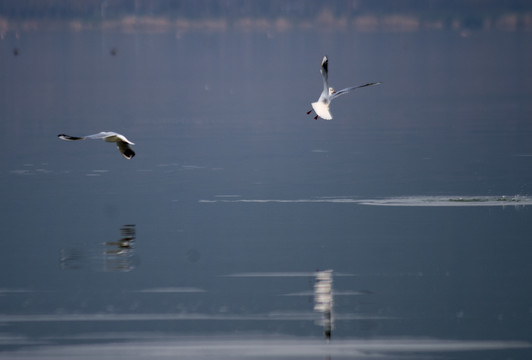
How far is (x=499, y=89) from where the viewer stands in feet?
188

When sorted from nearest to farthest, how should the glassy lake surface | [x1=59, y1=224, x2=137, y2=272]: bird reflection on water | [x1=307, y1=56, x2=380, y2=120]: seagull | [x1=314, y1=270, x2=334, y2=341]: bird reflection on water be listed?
the glassy lake surface
[x1=314, y1=270, x2=334, y2=341]: bird reflection on water
[x1=59, y1=224, x2=137, y2=272]: bird reflection on water
[x1=307, y1=56, x2=380, y2=120]: seagull

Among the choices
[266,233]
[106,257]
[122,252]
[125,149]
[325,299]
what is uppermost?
[125,149]

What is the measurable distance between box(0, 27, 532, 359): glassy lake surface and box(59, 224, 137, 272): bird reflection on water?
5cm

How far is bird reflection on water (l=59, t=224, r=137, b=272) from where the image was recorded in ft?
60.9

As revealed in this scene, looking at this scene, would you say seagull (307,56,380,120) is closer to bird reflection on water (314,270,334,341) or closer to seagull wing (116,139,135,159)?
seagull wing (116,139,135,159)

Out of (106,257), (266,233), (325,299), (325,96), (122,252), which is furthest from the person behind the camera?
(325,96)

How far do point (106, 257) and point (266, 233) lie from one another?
109 inches

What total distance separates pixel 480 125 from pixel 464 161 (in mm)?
9939

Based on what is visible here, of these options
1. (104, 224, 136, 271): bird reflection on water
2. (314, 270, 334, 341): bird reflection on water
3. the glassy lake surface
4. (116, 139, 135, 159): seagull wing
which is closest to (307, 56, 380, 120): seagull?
the glassy lake surface

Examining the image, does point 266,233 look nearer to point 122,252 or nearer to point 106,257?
point 122,252

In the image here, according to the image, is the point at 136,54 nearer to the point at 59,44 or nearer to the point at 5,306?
the point at 59,44

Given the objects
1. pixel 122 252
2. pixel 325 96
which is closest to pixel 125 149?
pixel 122 252

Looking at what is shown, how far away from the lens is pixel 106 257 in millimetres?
19141

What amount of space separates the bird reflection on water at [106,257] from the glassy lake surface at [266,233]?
0.16 feet
